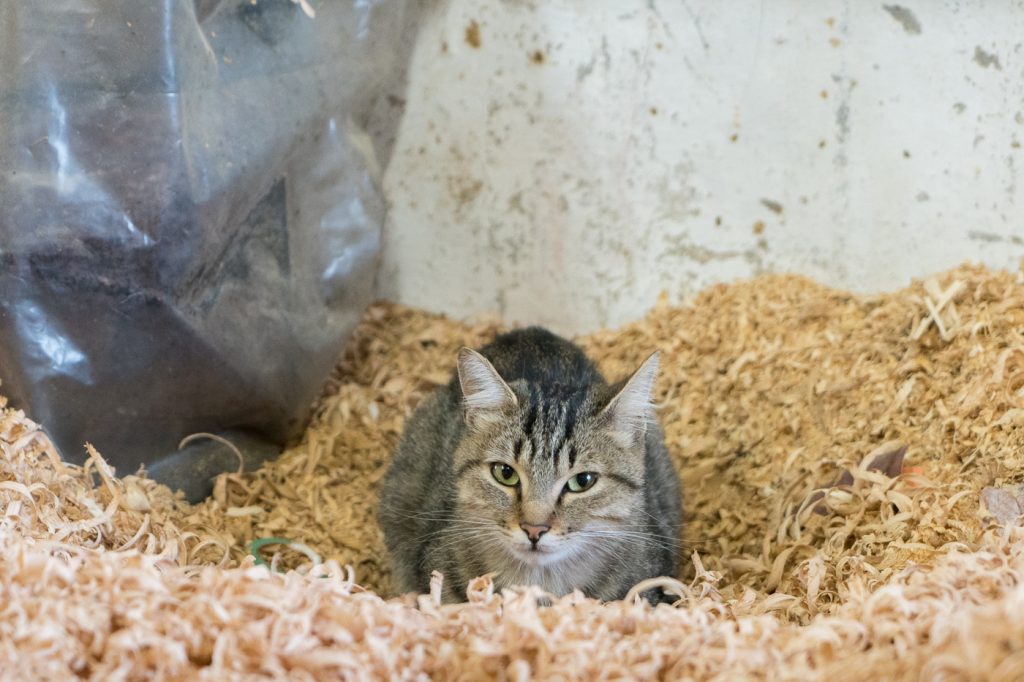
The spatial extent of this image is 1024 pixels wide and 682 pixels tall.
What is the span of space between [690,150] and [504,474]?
5.83 feet

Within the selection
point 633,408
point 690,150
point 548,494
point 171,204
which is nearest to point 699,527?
point 633,408

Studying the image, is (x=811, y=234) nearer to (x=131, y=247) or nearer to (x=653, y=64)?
(x=653, y=64)

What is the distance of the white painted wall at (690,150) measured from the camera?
3701mm

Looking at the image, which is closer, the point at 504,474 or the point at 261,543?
the point at 504,474

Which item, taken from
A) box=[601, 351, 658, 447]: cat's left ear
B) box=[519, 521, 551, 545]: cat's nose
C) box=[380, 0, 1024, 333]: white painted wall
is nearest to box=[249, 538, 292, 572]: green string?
box=[519, 521, 551, 545]: cat's nose

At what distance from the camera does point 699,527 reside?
3.59 metres

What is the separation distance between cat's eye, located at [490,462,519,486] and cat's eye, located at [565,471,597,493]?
0.52 feet

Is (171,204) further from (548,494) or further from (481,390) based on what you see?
(548,494)

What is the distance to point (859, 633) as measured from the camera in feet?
6.98

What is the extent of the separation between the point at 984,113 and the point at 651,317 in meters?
1.47

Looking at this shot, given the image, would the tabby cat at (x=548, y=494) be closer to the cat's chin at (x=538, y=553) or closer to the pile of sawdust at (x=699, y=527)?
the cat's chin at (x=538, y=553)

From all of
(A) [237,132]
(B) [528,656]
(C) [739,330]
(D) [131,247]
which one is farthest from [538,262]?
(B) [528,656]

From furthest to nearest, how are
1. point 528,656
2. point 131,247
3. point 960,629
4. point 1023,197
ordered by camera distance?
point 1023,197 < point 131,247 < point 528,656 < point 960,629

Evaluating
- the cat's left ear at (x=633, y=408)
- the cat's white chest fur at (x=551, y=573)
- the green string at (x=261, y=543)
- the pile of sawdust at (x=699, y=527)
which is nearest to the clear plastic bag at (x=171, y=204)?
the pile of sawdust at (x=699, y=527)
